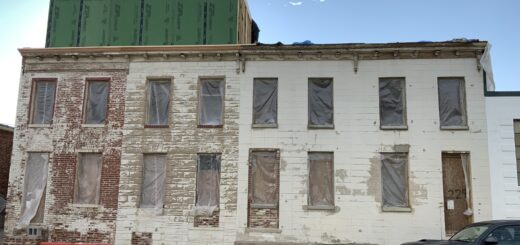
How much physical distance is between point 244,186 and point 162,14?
23.8 ft

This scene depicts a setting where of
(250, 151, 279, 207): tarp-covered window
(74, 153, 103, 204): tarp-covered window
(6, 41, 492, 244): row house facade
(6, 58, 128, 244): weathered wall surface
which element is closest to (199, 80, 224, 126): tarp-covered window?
(6, 41, 492, 244): row house facade

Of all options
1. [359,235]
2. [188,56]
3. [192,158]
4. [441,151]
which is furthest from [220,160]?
[441,151]

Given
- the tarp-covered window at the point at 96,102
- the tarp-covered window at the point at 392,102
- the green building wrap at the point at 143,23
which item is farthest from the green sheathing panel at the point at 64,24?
the tarp-covered window at the point at 392,102

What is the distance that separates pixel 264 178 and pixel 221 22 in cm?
603

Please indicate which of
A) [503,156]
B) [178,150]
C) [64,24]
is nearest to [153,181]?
[178,150]

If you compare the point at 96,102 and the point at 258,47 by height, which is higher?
the point at 258,47

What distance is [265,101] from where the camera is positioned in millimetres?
16734

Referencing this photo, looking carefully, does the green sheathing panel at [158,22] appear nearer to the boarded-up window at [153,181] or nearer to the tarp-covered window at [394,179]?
the boarded-up window at [153,181]

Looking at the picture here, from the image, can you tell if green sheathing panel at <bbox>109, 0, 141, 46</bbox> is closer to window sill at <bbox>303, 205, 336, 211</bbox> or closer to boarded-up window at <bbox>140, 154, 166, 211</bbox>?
boarded-up window at <bbox>140, 154, 166, 211</bbox>

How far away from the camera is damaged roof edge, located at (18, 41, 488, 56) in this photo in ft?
52.0

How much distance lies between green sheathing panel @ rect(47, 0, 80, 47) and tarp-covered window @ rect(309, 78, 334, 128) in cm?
931

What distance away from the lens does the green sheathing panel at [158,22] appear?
59.2 ft

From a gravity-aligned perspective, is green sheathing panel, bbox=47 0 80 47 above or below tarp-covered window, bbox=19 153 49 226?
above

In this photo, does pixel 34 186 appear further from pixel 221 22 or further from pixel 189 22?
pixel 221 22
